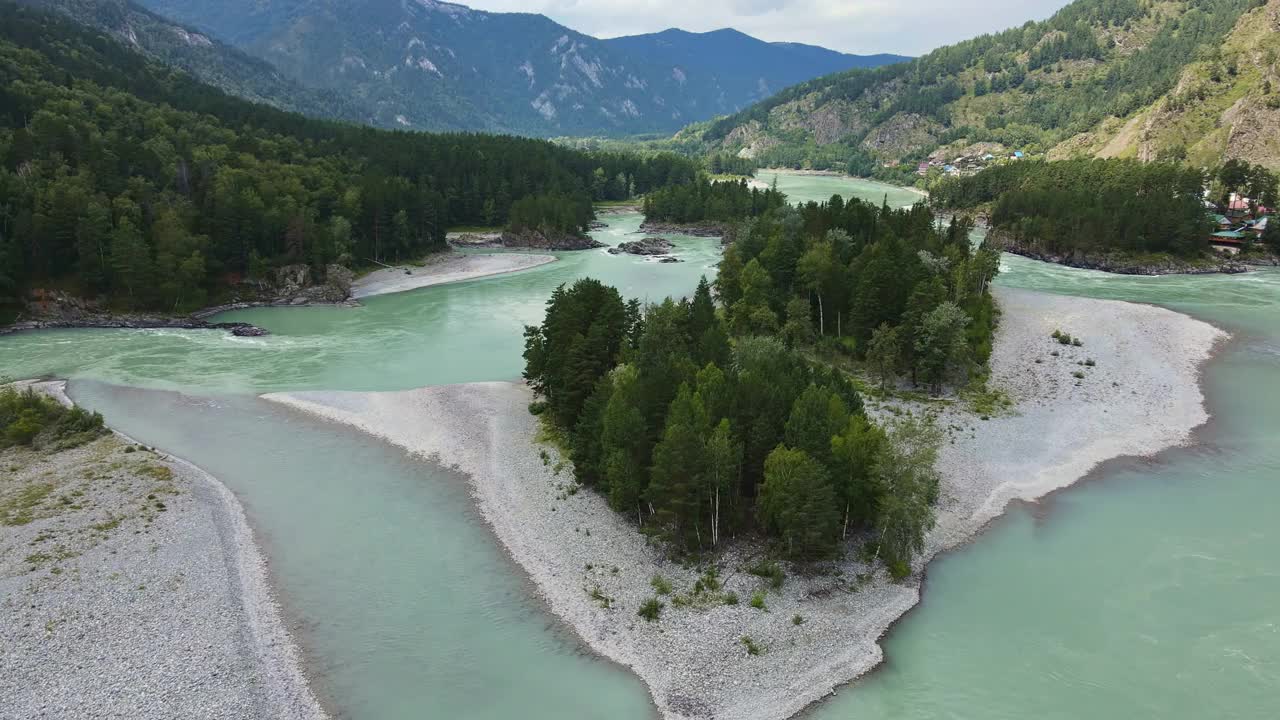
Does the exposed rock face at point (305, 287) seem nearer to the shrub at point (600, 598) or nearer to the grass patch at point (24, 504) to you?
the grass patch at point (24, 504)

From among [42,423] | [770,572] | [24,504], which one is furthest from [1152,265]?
[42,423]

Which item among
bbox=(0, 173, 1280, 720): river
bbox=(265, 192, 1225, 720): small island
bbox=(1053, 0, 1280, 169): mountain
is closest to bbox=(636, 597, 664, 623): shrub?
bbox=(265, 192, 1225, 720): small island

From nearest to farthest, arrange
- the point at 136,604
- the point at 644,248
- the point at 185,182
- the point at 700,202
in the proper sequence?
the point at 136,604 < the point at 185,182 < the point at 644,248 < the point at 700,202

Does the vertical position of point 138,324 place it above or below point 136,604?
above

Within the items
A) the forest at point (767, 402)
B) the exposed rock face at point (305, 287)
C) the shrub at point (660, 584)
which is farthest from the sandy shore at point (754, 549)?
the exposed rock face at point (305, 287)

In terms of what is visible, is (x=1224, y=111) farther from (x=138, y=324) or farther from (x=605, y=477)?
(x=138, y=324)

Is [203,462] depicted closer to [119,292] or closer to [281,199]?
[119,292]
